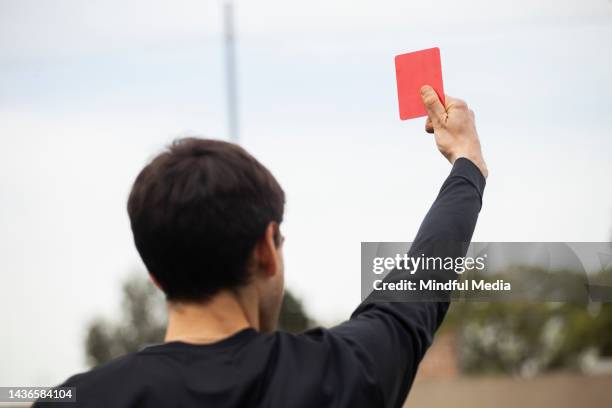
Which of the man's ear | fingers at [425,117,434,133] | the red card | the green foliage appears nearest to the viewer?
the man's ear

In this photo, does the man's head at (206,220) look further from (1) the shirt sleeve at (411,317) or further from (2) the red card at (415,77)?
(2) the red card at (415,77)

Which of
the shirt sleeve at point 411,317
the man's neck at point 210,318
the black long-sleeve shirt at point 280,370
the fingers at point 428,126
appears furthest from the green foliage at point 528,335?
the man's neck at point 210,318

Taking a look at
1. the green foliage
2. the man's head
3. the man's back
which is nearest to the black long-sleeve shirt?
the man's back

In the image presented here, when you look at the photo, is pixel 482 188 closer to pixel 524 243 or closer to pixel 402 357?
pixel 402 357

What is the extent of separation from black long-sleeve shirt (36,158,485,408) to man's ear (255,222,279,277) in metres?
0.12

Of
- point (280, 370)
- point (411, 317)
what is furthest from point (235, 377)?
point (411, 317)

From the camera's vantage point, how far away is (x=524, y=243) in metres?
2.52

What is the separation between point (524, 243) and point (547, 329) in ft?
108

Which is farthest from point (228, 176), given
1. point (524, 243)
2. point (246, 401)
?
point (524, 243)

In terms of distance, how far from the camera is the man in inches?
59.2

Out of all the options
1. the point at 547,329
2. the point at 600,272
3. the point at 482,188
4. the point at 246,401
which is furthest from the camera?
the point at 547,329

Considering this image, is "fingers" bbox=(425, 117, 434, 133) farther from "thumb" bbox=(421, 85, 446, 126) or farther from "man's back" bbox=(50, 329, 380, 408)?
"man's back" bbox=(50, 329, 380, 408)

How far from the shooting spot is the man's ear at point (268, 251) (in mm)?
1601

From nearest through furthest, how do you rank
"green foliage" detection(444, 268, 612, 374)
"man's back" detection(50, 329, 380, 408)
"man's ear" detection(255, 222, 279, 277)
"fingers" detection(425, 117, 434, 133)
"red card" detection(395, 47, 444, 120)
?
"man's back" detection(50, 329, 380, 408) < "man's ear" detection(255, 222, 279, 277) < "red card" detection(395, 47, 444, 120) < "fingers" detection(425, 117, 434, 133) < "green foliage" detection(444, 268, 612, 374)
